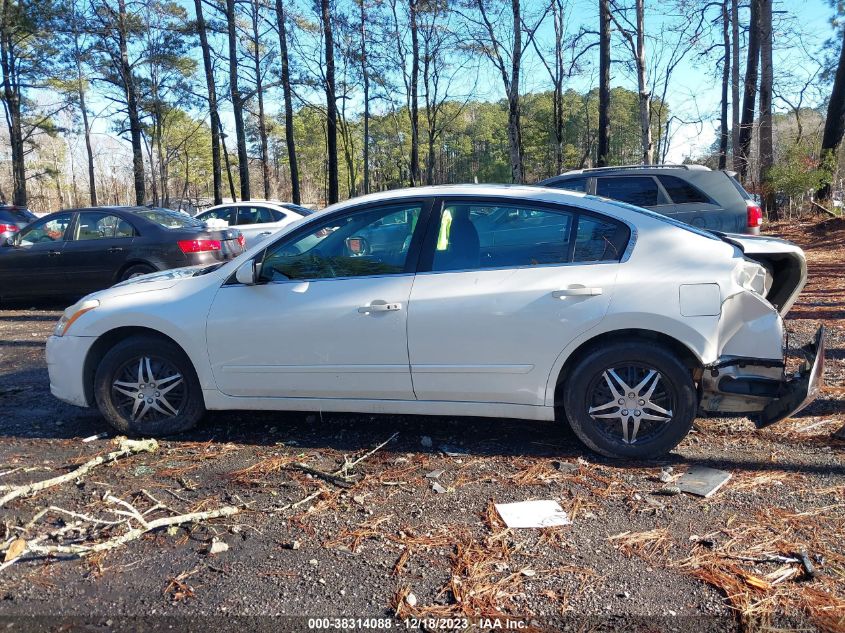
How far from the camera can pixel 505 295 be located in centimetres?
384

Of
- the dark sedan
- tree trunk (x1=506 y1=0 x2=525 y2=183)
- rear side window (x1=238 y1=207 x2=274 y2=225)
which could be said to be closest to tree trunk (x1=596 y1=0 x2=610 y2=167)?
tree trunk (x1=506 y1=0 x2=525 y2=183)

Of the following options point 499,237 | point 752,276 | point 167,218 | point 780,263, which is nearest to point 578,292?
point 499,237

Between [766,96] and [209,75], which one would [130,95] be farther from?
A: [766,96]

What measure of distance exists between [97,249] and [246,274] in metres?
6.76

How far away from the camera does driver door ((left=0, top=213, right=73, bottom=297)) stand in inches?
390

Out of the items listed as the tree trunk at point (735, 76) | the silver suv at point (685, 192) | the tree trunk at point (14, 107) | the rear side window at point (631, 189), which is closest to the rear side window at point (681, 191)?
the silver suv at point (685, 192)

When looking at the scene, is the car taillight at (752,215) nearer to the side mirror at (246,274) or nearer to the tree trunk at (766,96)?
the side mirror at (246,274)

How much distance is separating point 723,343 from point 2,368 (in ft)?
22.0

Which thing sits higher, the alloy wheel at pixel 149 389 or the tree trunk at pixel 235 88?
the tree trunk at pixel 235 88

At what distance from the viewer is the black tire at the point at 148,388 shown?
4.38 m

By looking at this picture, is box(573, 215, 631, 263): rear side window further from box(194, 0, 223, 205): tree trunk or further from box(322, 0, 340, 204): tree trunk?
box(194, 0, 223, 205): tree trunk

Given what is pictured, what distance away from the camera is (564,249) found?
395cm

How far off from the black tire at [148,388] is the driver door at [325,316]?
299 millimetres

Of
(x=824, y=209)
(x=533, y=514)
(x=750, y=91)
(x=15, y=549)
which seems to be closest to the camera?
(x=15, y=549)
